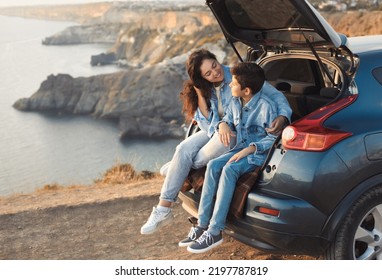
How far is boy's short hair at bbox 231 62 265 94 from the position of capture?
376 cm

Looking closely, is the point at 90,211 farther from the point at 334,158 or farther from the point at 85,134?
the point at 85,134

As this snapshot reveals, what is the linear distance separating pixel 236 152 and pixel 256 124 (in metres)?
0.23

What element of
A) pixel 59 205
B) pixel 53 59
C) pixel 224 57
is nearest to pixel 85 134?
pixel 224 57

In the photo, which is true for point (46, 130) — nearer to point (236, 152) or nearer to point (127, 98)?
point (127, 98)

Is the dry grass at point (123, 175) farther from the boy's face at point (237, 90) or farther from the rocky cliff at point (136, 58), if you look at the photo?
the rocky cliff at point (136, 58)

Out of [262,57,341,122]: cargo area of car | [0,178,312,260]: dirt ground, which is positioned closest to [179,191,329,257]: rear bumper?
[0,178,312,260]: dirt ground

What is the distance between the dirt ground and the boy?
0.74 meters

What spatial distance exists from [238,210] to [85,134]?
67.1 meters

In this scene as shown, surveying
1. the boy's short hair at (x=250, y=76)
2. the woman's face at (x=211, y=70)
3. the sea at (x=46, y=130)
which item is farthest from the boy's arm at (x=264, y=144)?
the sea at (x=46, y=130)

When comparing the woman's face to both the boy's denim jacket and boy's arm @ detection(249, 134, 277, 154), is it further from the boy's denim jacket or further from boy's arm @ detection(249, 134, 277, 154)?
boy's arm @ detection(249, 134, 277, 154)

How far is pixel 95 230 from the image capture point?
5.34 m

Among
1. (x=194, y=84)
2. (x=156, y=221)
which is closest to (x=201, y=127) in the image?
(x=194, y=84)

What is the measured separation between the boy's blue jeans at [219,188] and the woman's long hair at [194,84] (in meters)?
0.61

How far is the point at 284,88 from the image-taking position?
14.9ft
